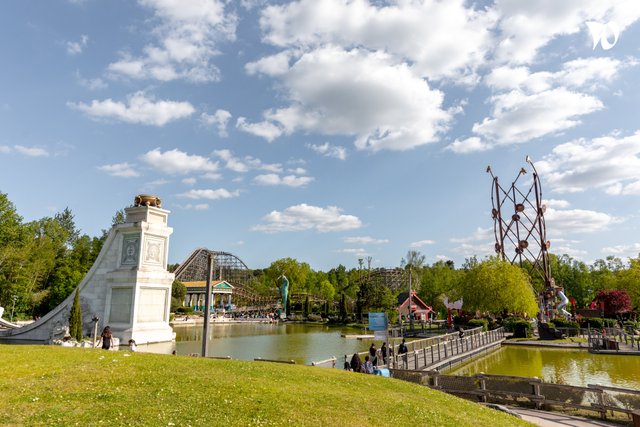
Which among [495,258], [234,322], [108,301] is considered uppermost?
[495,258]

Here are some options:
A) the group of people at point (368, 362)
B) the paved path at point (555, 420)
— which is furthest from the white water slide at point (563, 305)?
the paved path at point (555, 420)

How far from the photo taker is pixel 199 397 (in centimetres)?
1051

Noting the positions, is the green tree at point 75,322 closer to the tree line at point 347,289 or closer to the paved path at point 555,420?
the paved path at point 555,420

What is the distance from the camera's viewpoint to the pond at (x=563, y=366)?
24.7 meters

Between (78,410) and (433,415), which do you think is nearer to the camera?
(78,410)

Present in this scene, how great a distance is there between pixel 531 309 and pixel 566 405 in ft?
126

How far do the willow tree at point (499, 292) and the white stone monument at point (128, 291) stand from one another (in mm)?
37117

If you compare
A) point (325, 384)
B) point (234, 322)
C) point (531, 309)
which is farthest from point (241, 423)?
point (234, 322)

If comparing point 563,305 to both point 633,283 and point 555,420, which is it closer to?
point 633,283

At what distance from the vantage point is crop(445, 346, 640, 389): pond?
80.9 feet

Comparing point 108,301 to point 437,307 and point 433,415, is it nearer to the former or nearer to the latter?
point 433,415

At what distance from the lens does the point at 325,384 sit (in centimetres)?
1355

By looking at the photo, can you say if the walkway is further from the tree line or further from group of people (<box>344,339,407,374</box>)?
the tree line

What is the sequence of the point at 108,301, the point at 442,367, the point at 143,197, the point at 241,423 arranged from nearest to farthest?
the point at 241,423 → the point at 442,367 → the point at 108,301 → the point at 143,197
